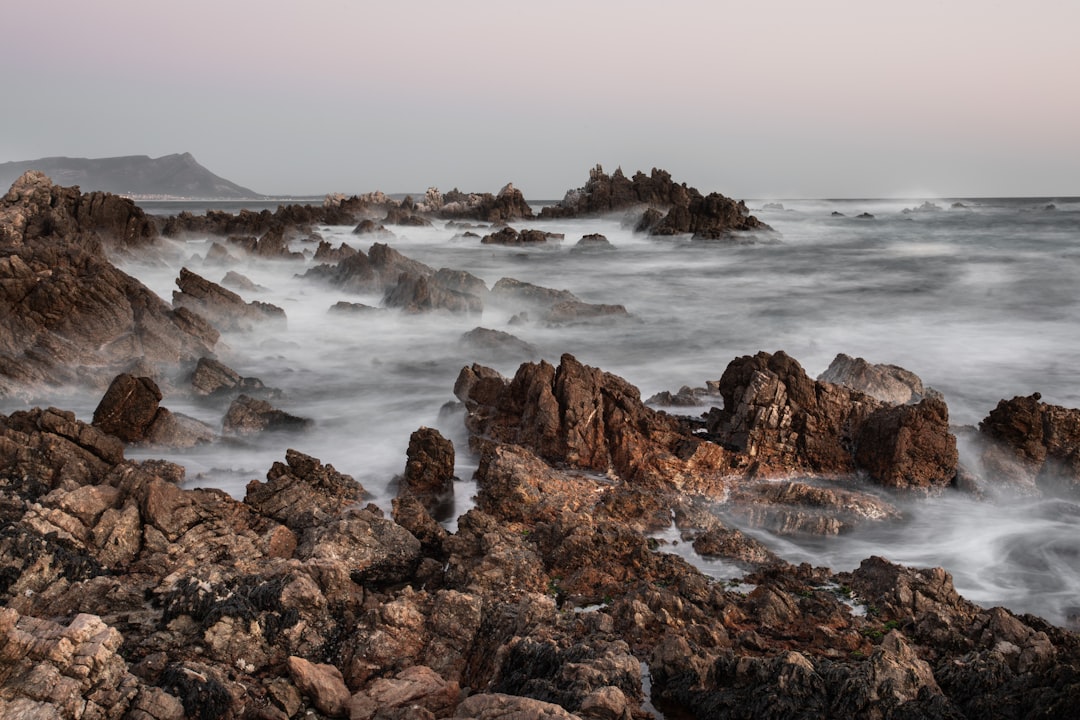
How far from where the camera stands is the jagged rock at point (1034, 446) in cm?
1038

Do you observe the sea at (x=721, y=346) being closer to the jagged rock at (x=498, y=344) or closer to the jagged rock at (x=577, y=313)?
the jagged rock at (x=498, y=344)

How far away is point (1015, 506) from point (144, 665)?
9.99 metres

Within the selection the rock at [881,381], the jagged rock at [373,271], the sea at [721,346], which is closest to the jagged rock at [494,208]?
the sea at [721,346]

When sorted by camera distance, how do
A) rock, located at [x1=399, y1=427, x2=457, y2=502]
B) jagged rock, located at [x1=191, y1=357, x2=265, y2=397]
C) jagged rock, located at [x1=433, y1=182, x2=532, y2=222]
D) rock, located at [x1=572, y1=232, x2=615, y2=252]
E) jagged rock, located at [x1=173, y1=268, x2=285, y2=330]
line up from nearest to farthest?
rock, located at [x1=399, y1=427, x2=457, y2=502], jagged rock, located at [x1=191, y1=357, x2=265, y2=397], jagged rock, located at [x1=173, y1=268, x2=285, y2=330], rock, located at [x1=572, y1=232, x2=615, y2=252], jagged rock, located at [x1=433, y1=182, x2=532, y2=222]

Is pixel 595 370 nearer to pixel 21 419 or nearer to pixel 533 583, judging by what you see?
pixel 533 583

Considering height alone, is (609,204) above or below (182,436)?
above

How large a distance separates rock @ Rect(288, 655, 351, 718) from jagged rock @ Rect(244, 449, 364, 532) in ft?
8.76

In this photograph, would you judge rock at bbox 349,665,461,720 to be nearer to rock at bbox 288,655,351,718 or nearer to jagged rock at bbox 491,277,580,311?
rock at bbox 288,655,351,718

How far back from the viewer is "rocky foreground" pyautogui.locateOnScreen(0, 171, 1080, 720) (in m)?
5.08

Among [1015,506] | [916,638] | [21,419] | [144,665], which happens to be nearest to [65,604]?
[144,665]

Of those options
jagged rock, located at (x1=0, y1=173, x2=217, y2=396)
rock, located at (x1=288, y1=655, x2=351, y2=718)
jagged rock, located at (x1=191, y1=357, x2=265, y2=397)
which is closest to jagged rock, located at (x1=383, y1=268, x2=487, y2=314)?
jagged rock, located at (x1=0, y1=173, x2=217, y2=396)

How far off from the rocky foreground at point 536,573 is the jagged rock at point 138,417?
0.03m

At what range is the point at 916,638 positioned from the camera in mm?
6434

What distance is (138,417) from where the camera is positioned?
1101cm
